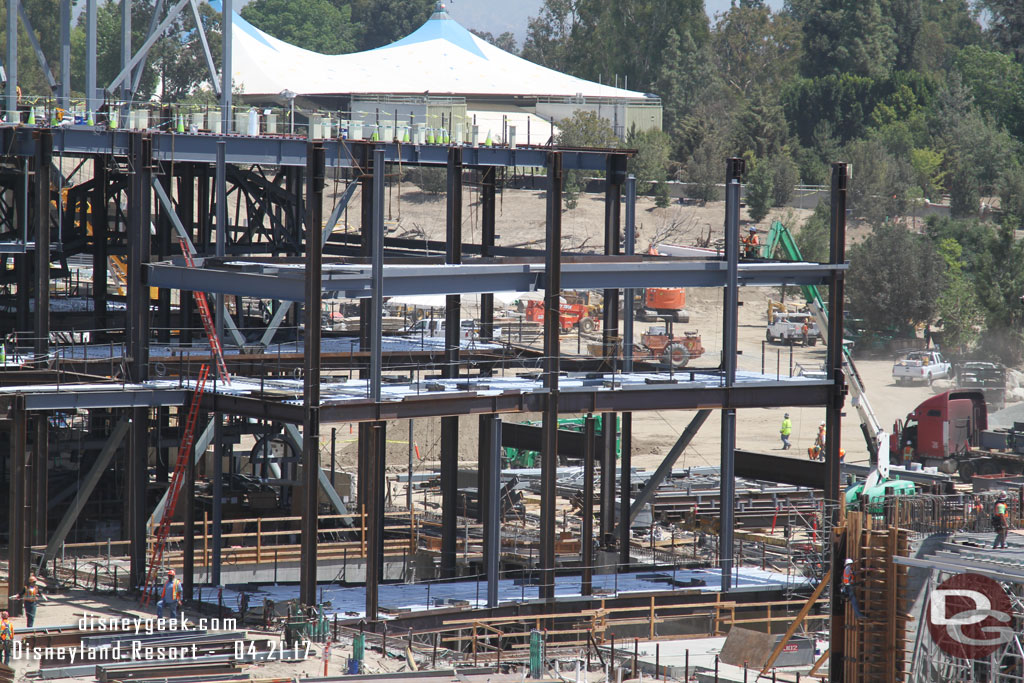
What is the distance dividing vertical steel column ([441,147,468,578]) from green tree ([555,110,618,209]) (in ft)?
220

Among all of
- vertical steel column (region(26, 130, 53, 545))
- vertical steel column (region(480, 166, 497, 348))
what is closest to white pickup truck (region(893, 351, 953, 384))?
vertical steel column (region(480, 166, 497, 348))

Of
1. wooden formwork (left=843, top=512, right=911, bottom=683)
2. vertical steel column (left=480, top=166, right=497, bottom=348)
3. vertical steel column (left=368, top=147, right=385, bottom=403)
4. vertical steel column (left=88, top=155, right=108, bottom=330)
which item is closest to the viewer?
wooden formwork (left=843, top=512, right=911, bottom=683)

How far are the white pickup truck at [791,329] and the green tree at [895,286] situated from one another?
10.4ft

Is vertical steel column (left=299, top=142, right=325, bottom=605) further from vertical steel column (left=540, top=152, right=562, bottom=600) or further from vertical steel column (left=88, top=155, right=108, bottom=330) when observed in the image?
vertical steel column (left=88, top=155, right=108, bottom=330)

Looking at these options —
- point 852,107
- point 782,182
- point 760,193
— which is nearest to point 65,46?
point 760,193

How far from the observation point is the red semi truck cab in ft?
199

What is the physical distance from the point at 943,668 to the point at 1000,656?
124cm

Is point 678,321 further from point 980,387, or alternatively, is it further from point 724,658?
point 724,658

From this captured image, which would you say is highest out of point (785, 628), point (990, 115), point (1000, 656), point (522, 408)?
point (990, 115)

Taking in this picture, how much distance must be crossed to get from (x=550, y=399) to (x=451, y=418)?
353 cm

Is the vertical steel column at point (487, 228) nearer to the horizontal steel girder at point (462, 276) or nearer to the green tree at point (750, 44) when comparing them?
the horizontal steel girder at point (462, 276)

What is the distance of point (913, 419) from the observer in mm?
62469

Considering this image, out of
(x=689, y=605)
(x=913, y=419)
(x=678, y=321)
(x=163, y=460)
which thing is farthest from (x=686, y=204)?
(x=689, y=605)

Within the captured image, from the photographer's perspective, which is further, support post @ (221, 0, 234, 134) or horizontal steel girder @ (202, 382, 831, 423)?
support post @ (221, 0, 234, 134)
